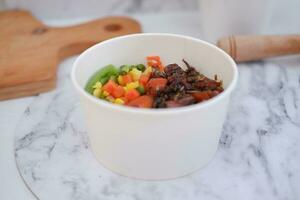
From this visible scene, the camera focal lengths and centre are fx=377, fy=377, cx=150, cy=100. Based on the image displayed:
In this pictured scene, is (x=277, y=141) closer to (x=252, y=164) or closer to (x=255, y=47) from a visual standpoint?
(x=252, y=164)

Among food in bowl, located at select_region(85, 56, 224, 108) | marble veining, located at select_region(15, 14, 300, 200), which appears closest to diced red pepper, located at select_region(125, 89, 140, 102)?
food in bowl, located at select_region(85, 56, 224, 108)

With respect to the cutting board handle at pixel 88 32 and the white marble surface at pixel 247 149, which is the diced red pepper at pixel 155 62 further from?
the cutting board handle at pixel 88 32

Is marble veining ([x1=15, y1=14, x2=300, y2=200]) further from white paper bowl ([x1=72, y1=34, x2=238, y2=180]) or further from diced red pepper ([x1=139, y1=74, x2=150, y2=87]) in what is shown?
diced red pepper ([x1=139, y1=74, x2=150, y2=87])

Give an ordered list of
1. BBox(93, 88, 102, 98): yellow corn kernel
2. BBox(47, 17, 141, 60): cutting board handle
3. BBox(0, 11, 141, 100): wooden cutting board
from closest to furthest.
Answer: BBox(93, 88, 102, 98): yellow corn kernel < BBox(0, 11, 141, 100): wooden cutting board < BBox(47, 17, 141, 60): cutting board handle

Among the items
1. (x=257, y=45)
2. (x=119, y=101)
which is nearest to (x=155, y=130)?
(x=119, y=101)

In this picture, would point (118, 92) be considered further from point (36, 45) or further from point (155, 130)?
point (36, 45)

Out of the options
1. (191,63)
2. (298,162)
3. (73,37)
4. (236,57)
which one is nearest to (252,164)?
(298,162)
